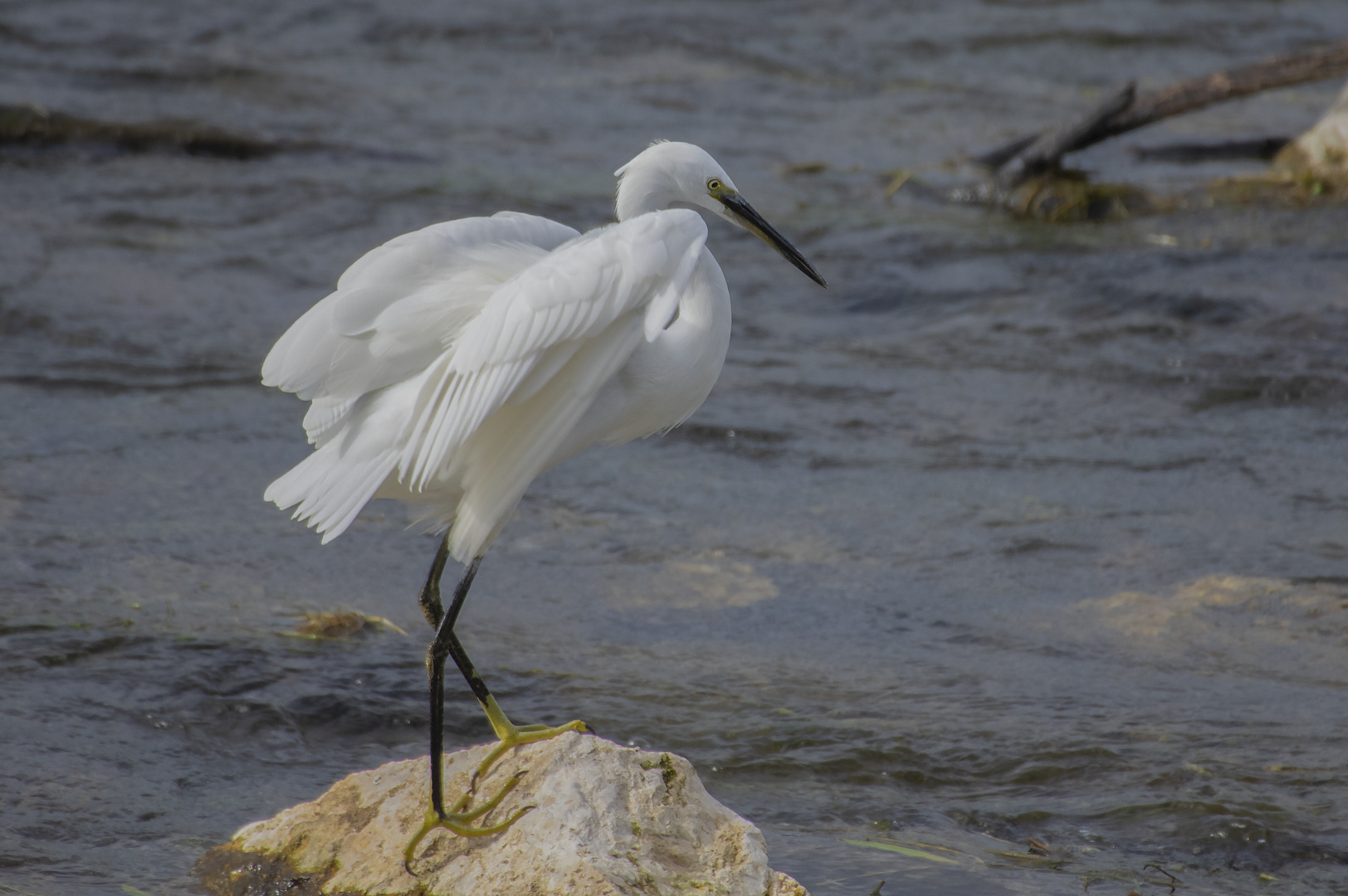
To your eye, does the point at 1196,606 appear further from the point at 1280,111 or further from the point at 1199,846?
the point at 1280,111

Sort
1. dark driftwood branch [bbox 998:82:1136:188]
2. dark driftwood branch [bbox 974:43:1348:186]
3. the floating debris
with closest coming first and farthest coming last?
the floating debris < dark driftwood branch [bbox 974:43:1348:186] < dark driftwood branch [bbox 998:82:1136:188]

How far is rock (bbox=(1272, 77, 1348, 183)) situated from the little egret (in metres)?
8.66

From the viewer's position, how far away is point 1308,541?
20.7 ft

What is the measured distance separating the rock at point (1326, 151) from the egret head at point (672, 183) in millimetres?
8529

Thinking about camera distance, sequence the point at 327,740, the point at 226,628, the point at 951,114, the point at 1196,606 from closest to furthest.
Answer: the point at 327,740 → the point at 226,628 → the point at 1196,606 → the point at 951,114

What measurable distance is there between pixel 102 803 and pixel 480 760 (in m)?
1.37

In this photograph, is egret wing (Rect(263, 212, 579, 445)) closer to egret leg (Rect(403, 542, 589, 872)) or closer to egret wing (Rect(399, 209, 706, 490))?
egret wing (Rect(399, 209, 706, 490))

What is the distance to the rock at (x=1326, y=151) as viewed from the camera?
10.9 meters

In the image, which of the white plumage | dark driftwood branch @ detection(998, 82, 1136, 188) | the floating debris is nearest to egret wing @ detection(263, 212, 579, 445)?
the white plumage

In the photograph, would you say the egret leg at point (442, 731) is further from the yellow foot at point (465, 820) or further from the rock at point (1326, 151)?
the rock at point (1326, 151)

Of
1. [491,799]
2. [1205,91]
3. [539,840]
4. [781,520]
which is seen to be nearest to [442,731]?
[491,799]

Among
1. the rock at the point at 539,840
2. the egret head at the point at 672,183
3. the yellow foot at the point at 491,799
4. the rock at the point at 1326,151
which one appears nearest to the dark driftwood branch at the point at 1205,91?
the rock at the point at 1326,151

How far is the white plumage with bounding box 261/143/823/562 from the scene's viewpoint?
10.7ft

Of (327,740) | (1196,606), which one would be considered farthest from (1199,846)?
(327,740)
